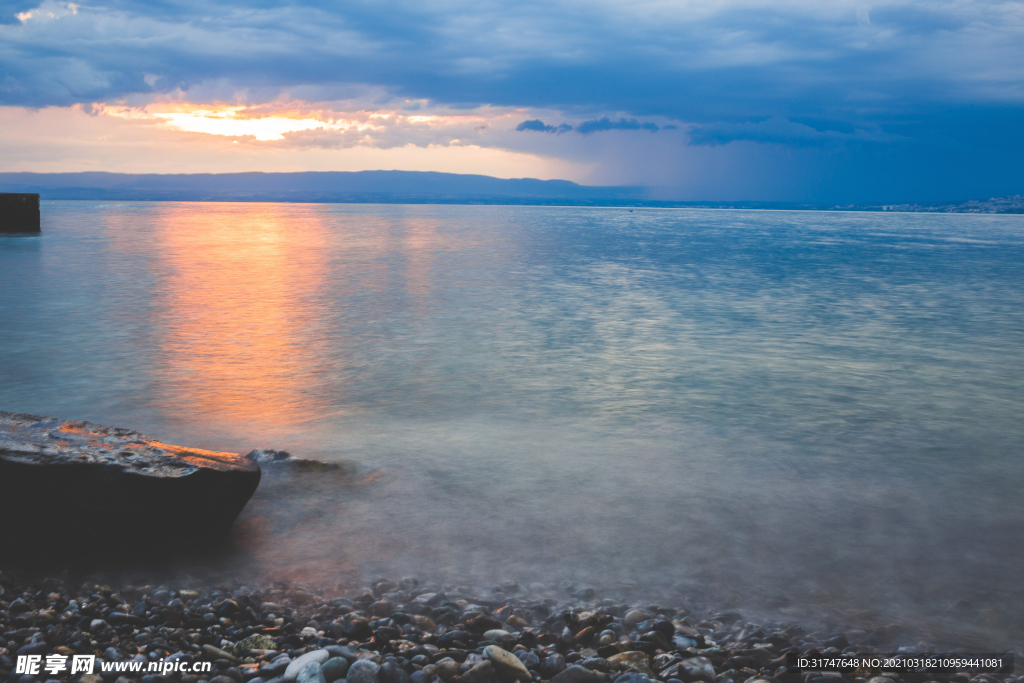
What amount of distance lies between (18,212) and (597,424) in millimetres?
35715

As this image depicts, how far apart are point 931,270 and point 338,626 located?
26.0 meters

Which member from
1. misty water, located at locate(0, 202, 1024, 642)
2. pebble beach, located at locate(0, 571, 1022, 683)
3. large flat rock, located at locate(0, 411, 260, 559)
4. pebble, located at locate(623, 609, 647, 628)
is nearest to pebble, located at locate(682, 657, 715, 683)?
pebble beach, located at locate(0, 571, 1022, 683)

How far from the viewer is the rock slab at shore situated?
106ft

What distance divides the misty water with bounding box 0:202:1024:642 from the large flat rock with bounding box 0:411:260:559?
0.40 metres

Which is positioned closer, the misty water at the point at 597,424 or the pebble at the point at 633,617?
the pebble at the point at 633,617

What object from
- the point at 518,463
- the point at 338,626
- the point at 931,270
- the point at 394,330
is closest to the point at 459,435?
the point at 518,463

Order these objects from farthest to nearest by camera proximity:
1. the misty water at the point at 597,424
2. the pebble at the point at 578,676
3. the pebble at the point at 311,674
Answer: the misty water at the point at 597,424
the pebble at the point at 578,676
the pebble at the point at 311,674

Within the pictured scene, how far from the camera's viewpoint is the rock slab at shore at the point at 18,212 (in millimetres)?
32344

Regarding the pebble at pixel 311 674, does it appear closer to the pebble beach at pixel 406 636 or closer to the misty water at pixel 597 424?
the pebble beach at pixel 406 636

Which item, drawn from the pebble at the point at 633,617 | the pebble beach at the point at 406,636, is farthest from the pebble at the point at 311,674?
the pebble at the point at 633,617

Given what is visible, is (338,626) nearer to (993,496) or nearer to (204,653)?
(204,653)

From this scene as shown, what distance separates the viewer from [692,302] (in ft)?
50.4

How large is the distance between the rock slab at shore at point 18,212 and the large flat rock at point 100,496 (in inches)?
1383

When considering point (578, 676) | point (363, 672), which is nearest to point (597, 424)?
point (578, 676)
